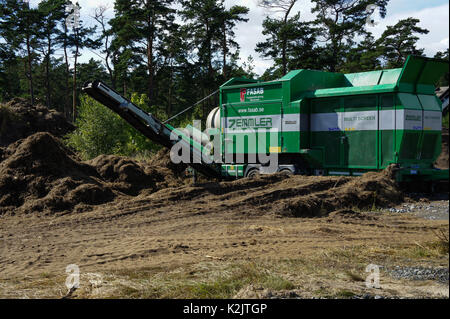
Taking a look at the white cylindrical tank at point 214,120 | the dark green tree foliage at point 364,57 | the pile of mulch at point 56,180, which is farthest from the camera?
the dark green tree foliage at point 364,57

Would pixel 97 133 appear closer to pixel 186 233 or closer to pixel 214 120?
pixel 214 120

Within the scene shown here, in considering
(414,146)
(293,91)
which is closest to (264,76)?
(293,91)

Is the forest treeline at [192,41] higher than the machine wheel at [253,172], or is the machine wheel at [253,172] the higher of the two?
the forest treeline at [192,41]

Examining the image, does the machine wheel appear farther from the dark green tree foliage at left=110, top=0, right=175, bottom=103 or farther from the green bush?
the dark green tree foliage at left=110, top=0, right=175, bottom=103

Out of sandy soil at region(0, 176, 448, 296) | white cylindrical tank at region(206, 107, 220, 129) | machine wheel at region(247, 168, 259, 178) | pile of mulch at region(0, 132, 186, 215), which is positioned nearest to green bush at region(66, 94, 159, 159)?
white cylindrical tank at region(206, 107, 220, 129)

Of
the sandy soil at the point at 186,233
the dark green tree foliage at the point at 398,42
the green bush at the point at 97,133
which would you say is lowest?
the sandy soil at the point at 186,233

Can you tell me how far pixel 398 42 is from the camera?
2108 centimetres

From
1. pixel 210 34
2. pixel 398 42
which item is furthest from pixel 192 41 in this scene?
pixel 398 42

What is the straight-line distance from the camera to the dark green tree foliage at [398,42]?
794 inches

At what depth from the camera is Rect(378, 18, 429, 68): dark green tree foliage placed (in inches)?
794

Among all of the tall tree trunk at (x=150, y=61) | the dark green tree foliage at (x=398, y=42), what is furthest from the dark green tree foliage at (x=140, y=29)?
the dark green tree foliage at (x=398, y=42)

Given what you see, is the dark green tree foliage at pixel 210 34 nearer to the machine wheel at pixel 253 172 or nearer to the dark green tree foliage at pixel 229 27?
the dark green tree foliage at pixel 229 27

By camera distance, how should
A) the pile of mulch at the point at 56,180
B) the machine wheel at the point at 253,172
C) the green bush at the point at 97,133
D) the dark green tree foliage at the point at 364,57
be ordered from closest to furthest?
1. the pile of mulch at the point at 56,180
2. the machine wheel at the point at 253,172
3. the green bush at the point at 97,133
4. the dark green tree foliage at the point at 364,57

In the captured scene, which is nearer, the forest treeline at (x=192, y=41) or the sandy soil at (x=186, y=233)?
the sandy soil at (x=186, y=233)
